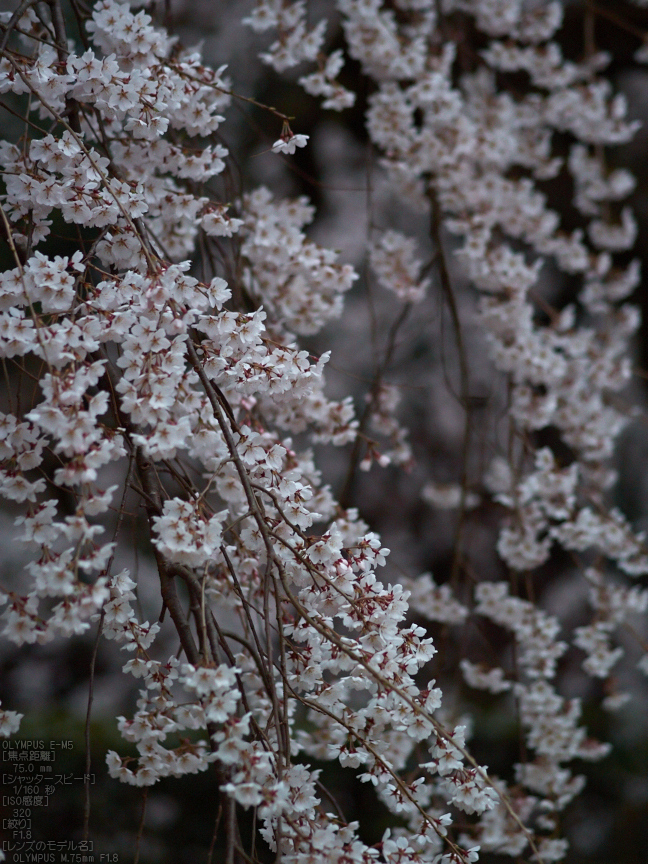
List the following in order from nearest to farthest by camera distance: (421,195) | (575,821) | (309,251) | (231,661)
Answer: (231,661)
(309,251)
(421,195)
(575,821)

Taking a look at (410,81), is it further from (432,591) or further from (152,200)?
(432,591)

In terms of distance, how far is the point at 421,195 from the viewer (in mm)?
1975

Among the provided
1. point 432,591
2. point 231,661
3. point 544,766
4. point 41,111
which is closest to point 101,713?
point 432,591

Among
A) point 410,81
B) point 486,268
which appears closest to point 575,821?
point 486,268

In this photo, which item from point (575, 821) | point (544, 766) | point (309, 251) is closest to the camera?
point (309, 251)

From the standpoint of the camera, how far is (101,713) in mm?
2670

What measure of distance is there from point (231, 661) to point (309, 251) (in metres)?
0.80

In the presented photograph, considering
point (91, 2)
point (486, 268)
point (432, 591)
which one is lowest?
point (432, 591)

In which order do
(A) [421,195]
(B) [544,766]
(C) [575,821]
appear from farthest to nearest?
1. (C) [575,821]
2. (A) [421,195]
3. (B) [544,766]

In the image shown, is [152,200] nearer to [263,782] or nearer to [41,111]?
[41,111]

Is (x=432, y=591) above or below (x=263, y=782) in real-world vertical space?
above

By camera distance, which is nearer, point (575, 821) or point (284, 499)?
point (284, 499)

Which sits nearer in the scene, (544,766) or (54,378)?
(54,378)

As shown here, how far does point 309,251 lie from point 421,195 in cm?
68
